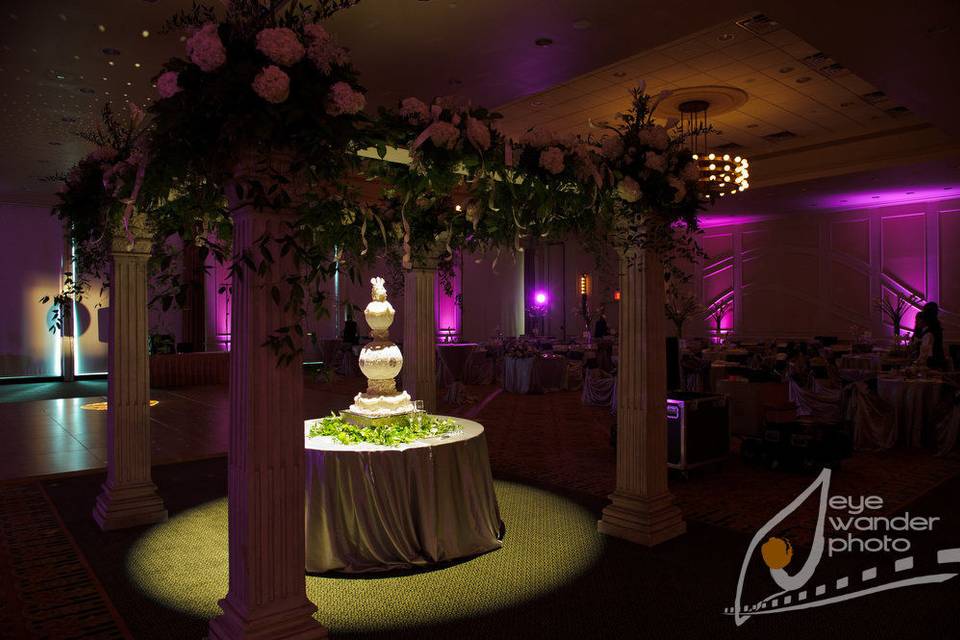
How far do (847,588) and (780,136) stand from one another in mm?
9240

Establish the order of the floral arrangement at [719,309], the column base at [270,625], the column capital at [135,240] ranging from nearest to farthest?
the column base at [270,625]
the column capital at [135,240]
the floral arrangement at [719,309]

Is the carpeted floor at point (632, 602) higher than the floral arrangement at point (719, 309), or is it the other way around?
the floral arrangement at point (719, 309)

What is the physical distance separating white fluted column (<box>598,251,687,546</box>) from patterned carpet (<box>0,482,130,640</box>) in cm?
308

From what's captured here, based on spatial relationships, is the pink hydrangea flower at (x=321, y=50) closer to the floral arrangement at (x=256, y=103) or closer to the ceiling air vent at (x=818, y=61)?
the floral arrangement at (x=256, y=103)

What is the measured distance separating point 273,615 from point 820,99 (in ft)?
31.3

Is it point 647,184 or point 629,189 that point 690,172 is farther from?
point 629,189

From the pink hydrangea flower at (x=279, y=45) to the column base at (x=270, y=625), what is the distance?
Result: 220 cm

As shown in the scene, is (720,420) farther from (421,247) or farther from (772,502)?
(421,247)

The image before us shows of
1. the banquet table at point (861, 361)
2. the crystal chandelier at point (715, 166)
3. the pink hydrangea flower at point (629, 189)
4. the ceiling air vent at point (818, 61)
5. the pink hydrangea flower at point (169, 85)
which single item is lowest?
the banquet table at point (861, 361)

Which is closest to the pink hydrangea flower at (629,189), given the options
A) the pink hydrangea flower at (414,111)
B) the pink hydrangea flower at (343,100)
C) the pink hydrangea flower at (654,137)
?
the pink hydrangea flower at (654,137)

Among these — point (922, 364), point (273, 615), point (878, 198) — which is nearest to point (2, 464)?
point (273, 615)

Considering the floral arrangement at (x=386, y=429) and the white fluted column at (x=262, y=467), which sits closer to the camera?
the white fluted column at (x=262, y=467)

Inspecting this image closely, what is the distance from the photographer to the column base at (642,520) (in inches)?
177

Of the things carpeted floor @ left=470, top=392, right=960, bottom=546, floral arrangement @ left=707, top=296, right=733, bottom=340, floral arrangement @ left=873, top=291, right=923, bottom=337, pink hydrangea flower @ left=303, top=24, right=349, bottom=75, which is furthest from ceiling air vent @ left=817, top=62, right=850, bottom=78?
floral arrangement @ left=707, top=296, right=733, bottom=340
